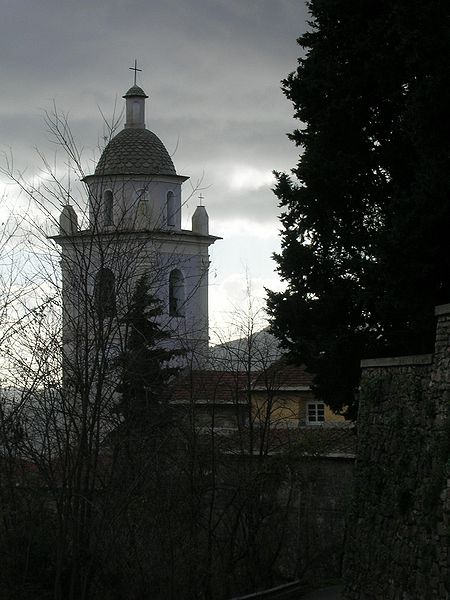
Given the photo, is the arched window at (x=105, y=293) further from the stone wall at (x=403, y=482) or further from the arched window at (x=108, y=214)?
the stone wall at (x=403, y=482)

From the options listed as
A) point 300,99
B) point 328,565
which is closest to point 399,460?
point 300,99

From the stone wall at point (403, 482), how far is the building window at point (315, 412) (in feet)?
90.3

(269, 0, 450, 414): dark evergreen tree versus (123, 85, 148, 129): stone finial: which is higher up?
(123, 85, 148, 129): stone finial

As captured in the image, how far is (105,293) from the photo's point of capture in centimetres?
1859

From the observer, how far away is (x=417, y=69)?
64.5ft

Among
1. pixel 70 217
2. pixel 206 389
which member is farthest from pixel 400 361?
pixel 206 389

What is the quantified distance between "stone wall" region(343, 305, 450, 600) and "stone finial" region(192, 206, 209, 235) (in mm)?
43020

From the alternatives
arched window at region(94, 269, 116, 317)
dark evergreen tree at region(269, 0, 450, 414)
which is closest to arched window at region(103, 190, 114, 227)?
arched window at region(94, 269, 116, 317)

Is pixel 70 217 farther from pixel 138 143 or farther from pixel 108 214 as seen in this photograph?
pixel 138 143

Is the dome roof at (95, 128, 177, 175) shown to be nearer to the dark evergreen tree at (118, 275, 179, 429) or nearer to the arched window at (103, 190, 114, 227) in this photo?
the dark evergreen tree at (118, 275, 179, 429)

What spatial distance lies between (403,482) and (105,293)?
5.24 metres

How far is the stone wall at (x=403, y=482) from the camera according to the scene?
613 inches

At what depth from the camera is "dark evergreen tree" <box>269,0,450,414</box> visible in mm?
19188

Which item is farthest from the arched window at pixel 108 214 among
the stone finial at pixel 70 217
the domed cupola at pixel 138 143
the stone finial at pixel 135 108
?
the stone finial at pixel 135 108
